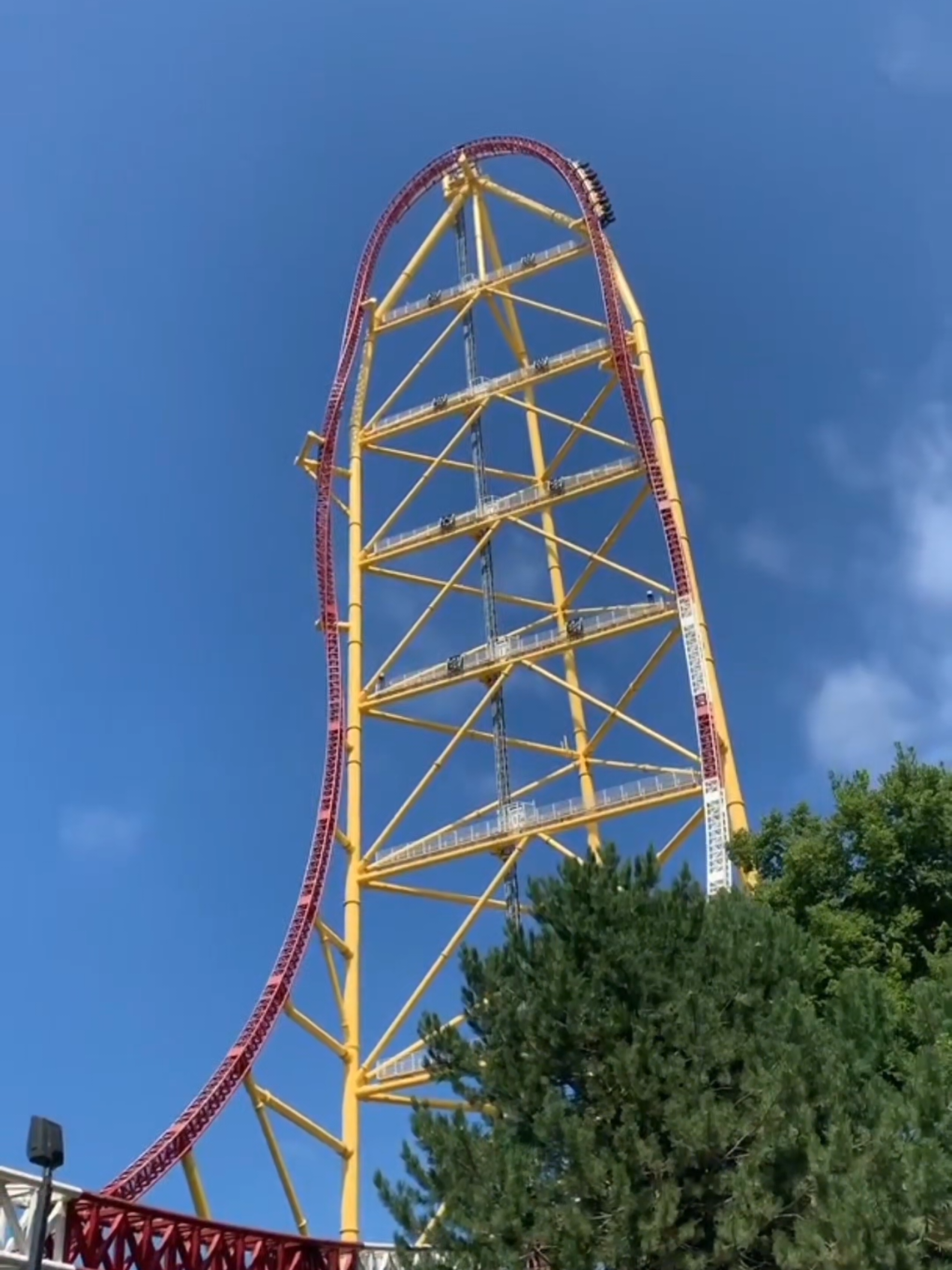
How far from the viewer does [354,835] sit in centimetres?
1652

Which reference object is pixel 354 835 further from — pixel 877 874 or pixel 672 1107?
pixel 672 1107

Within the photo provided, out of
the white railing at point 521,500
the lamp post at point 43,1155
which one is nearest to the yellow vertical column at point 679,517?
the white railing at point 521,500


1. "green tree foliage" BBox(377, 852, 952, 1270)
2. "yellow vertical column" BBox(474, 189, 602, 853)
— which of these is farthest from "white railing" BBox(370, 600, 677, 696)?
"green tree foliage" BBox(377, 852, 952, 1270)

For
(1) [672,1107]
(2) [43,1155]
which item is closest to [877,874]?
(1) [672,1107]

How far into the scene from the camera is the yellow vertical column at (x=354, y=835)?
1417 cm

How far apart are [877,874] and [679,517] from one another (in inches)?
246

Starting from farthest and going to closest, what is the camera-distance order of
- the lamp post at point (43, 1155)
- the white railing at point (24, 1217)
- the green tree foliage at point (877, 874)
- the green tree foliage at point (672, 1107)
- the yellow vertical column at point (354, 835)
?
the yellow vertical column at point (354, 835), the green tree foliage at point (877, 874), the white railing at point (24, 1217), the green tree foliage at point (672, 1107), the lamp post at point (43, 1155)

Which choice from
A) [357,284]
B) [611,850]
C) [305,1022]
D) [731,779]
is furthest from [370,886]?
[357,284]

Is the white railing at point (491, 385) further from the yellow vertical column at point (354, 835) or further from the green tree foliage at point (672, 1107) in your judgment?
the green tree foliage at point (672, 1107)

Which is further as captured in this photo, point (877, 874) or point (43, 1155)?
point (877, 874)

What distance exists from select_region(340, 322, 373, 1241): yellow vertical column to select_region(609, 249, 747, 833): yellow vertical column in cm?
451

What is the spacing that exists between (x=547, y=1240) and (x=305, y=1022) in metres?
7.90

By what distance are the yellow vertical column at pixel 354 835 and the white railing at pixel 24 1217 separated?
15.6ft

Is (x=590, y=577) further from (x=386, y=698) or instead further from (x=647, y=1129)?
(x=647, y=1129)
